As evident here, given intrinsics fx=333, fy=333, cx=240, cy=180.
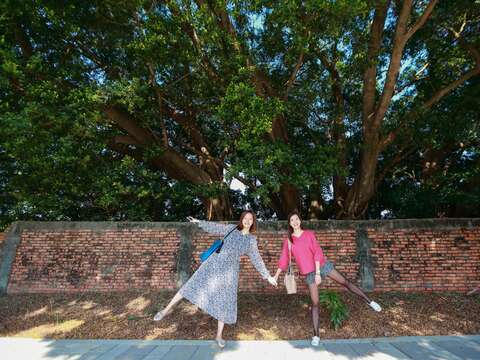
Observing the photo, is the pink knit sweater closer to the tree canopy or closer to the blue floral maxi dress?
the blue floral maxi dress

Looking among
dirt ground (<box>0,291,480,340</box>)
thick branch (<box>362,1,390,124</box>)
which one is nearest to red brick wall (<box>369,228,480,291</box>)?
dirt ground (<box>0,291,480,340</box>)

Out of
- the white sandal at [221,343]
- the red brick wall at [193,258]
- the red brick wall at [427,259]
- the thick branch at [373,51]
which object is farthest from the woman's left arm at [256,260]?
the thick branch at [373,51]

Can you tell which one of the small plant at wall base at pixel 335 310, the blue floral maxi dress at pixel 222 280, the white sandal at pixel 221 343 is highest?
the blue floral maxi dress at pixel 222 280

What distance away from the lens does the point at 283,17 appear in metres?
5.75

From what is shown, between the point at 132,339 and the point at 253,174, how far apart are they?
3.38 meters

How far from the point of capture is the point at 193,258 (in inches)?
283

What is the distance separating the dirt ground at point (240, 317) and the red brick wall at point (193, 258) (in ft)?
1.02

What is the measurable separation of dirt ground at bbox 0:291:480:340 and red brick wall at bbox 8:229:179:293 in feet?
1.08

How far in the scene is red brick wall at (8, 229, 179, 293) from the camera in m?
7.08

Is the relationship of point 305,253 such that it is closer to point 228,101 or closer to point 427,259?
point 228,101

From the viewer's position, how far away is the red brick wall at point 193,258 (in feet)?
21.9

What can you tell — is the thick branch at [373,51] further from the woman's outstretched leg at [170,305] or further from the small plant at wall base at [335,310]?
the woman's outstretched leg at [170,305]

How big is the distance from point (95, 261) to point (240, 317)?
11.8 ft

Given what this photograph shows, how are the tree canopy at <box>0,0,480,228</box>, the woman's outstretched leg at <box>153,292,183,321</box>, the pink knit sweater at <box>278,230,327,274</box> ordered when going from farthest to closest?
the tree canopy at <box>0,0,480,228</box> → the pink knit sweater at <box>278,230,327,274</box> → the woman's outstretched leg at <box>153,292,183,321</box>
